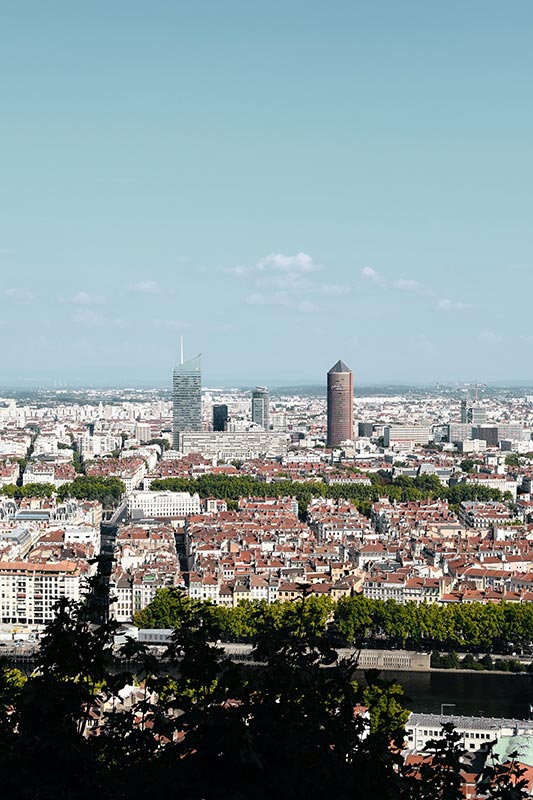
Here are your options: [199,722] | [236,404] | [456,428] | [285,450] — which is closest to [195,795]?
[199,722]

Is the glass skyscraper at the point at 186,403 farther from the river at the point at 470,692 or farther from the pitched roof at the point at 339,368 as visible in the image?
the river at the point at 470,692

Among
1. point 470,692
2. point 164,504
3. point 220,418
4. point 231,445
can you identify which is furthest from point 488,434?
point 470,692

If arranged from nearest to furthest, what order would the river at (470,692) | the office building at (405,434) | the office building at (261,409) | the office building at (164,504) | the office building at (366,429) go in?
1. the river at (470,692)
2. the office building at (164,504)
3. the office building at (405,434)
4. the office building at (261,409)
5. the office building at (366,429)

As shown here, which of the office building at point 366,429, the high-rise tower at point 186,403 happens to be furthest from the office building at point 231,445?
the office building at point 366,429

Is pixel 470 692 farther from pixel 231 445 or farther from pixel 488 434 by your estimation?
pixel 488 434

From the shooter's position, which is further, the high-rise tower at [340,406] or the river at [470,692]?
the high-rise tower at [340,406]

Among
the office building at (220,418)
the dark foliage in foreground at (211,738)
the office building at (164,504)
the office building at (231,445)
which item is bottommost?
the office building at (164,504)

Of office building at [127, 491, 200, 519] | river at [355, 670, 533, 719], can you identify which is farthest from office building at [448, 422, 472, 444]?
river at [355, 670, 533, 719]

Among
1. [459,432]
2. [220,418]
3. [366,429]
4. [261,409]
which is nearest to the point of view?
[459,432]

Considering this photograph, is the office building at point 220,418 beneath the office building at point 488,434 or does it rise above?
above
